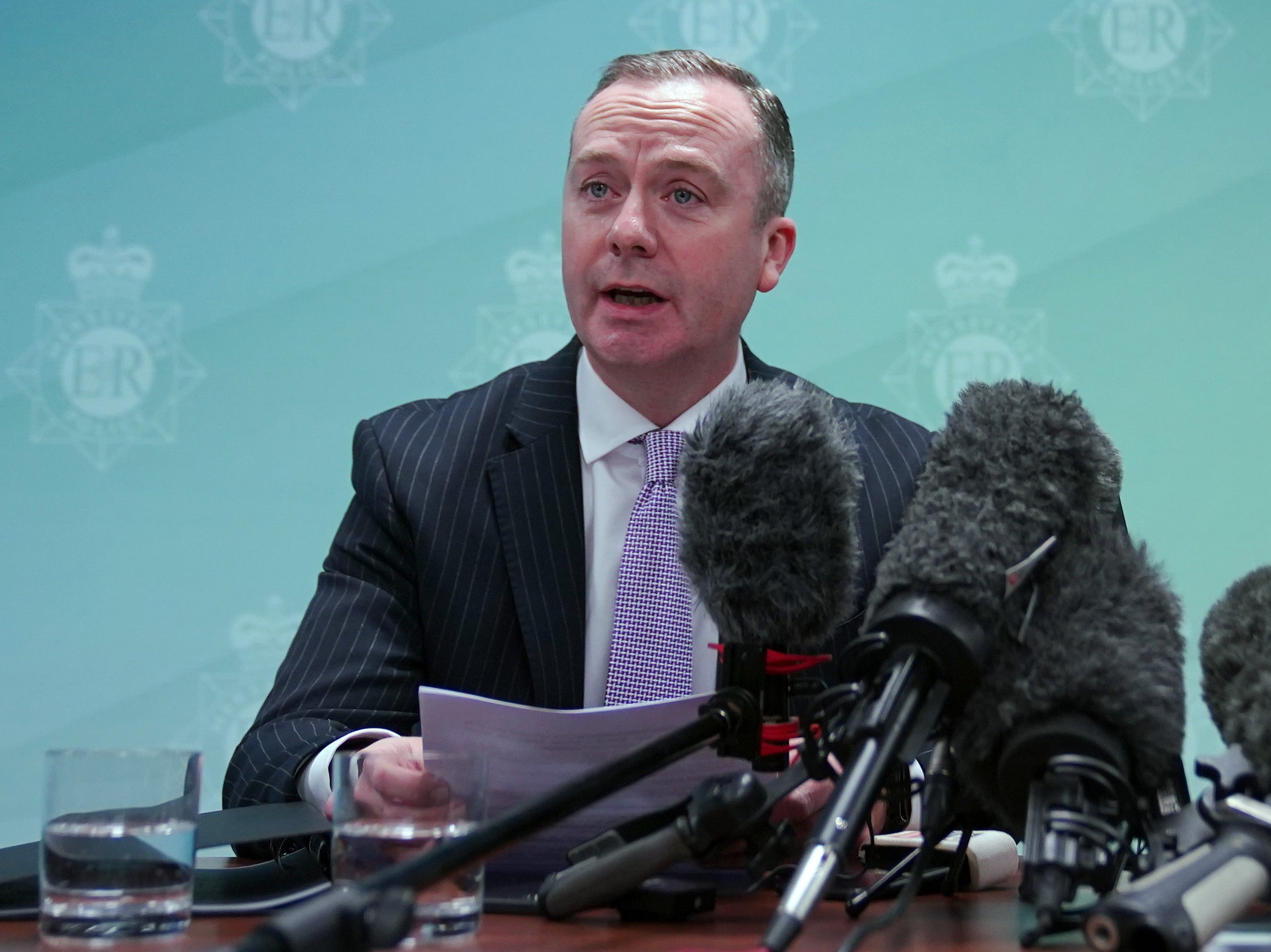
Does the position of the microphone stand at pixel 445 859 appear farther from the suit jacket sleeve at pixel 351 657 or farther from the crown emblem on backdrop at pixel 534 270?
the crown emblem on backdrop at pixel 534 270

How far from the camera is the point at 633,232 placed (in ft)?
6.05

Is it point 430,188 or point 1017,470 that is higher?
point 430,188

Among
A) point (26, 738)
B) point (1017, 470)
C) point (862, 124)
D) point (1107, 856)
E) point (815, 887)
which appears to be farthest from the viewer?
point (862, 124)

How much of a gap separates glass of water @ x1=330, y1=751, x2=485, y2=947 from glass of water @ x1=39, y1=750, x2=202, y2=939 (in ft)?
0.35

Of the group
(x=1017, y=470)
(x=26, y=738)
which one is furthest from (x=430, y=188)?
(x=1017, y=470)

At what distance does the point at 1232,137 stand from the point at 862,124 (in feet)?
2.44

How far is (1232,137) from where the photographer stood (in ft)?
8.77

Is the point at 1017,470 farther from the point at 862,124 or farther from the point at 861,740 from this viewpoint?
the point at 862,124

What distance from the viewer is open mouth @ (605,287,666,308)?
1884mm

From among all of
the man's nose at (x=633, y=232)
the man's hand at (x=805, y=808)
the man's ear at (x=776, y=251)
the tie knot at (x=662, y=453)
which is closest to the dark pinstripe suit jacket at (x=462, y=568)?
the tie knot at (x=662, y=453)

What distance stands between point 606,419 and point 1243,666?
45.3 inches

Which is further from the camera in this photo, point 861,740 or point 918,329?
point 918,329

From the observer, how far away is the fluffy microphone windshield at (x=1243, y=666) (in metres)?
0.84

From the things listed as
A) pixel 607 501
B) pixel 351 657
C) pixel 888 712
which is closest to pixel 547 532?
pixel 607 501
